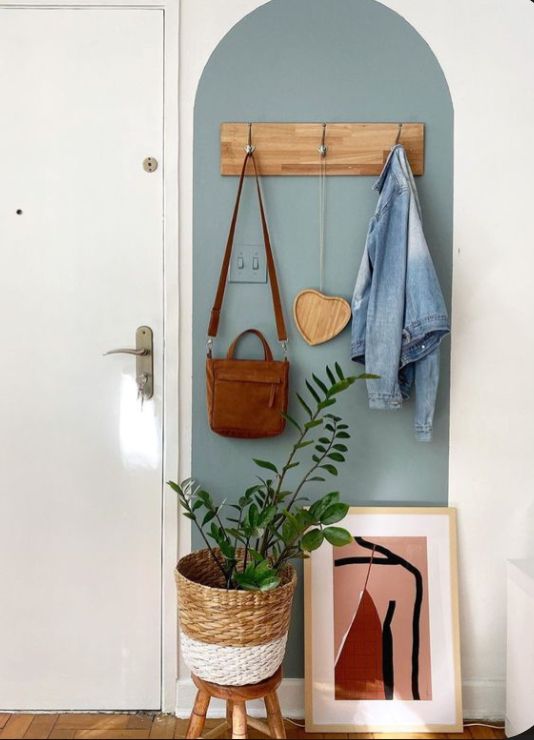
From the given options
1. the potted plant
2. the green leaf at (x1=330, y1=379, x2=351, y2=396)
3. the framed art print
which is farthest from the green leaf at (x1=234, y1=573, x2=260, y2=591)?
the green leaf at (x1=330, y1=379, x2=351, y2=396)

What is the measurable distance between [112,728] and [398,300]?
1450 mm

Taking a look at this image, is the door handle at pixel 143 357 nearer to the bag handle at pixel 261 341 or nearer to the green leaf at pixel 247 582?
the bag handle at pixel 261 341

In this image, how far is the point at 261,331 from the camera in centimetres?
214

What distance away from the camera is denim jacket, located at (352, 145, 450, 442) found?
1.97m

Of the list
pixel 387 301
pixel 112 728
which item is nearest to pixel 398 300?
pixel 387 301

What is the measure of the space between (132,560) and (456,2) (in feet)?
6.11

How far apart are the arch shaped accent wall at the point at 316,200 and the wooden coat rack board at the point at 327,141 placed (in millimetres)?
35

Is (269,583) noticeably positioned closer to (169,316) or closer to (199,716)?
(199,716)

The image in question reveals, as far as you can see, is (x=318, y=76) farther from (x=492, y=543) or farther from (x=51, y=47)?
(x=492, y=543)

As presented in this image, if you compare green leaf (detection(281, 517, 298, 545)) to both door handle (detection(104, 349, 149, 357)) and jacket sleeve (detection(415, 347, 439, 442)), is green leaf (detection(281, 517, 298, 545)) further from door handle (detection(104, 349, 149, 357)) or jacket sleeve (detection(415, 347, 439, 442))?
door handle (detection(104, 349, 149, 357))

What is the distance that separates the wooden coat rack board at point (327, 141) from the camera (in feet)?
6.87

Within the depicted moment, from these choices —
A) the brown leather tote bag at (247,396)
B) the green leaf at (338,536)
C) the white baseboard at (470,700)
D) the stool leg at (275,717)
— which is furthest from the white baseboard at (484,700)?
the brown leather tote bag at (247,396)

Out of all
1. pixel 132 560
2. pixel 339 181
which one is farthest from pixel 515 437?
pixel 132 560

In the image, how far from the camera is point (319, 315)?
2115mm
